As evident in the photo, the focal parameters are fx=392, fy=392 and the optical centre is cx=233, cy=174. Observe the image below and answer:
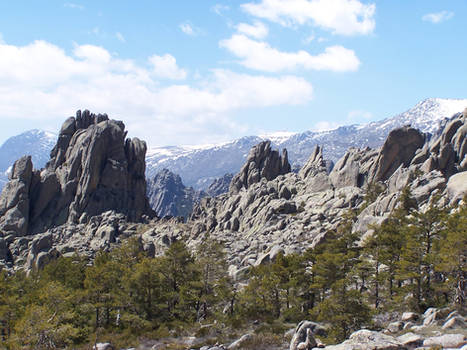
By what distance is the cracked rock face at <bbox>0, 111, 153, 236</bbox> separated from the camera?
14988 cm

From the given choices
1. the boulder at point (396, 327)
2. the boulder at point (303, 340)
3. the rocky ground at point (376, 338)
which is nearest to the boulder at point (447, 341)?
the rocky ground at point (376, 338)

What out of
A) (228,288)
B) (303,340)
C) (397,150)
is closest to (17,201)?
(228,288)

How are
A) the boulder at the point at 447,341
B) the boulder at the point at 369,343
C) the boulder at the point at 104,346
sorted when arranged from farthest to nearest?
the boulder at the point at 104,346
the boulder at the point at 447,341
the boulder at the point at 369,343

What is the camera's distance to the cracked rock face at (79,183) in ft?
492

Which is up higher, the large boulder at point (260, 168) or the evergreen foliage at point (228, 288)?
the large boulder at point (260, 168)

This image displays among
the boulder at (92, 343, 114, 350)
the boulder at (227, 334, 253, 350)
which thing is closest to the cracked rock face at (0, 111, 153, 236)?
the boulder at (92, 343, 114, 350)

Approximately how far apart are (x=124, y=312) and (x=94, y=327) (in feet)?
14.0

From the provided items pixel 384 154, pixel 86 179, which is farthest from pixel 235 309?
pixel 86 179

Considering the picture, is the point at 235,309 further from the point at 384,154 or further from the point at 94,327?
the point at 384,154

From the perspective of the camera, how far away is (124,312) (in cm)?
5228

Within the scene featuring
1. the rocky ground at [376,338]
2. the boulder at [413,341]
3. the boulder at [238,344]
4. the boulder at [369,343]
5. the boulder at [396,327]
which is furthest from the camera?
the boulder at [238,344]

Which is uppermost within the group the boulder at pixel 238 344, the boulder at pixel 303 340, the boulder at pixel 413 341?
the boulder at pixel 413 341

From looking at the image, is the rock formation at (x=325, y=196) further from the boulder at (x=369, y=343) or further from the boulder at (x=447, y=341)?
the boulder at (x=369, y=343)

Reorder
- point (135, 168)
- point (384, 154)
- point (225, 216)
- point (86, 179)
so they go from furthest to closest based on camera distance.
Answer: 1. point (135, 168)
2. point (86, 179)
3. point (225, 216)
4. point (384, 154)
